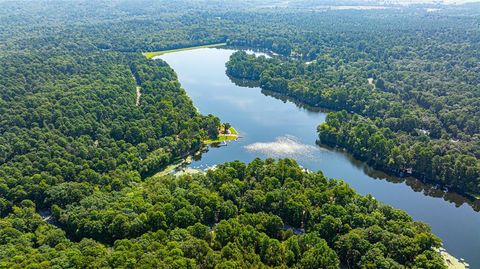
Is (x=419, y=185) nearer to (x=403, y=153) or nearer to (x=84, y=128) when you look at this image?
(x=403, y=153)

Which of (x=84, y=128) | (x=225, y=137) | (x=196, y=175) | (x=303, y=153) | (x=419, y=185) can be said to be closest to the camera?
(x=196, y=175)

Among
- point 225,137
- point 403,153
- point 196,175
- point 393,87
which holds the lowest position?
point 225,137

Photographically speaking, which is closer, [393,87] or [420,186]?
[420,186]

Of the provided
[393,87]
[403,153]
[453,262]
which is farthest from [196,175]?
[393,87]

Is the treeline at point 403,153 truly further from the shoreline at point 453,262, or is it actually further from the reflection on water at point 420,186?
the shoreline at point 453,262

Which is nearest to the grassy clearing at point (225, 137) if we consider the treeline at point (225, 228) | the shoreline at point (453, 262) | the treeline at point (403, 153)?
the treeline at point (403, 153)

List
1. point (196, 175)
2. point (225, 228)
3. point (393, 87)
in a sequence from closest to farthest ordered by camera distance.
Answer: point (225, 228)
point (196, 175)
point (393, 87)

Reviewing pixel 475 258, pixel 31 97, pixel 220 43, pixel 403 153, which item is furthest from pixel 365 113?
pixel 220 43
